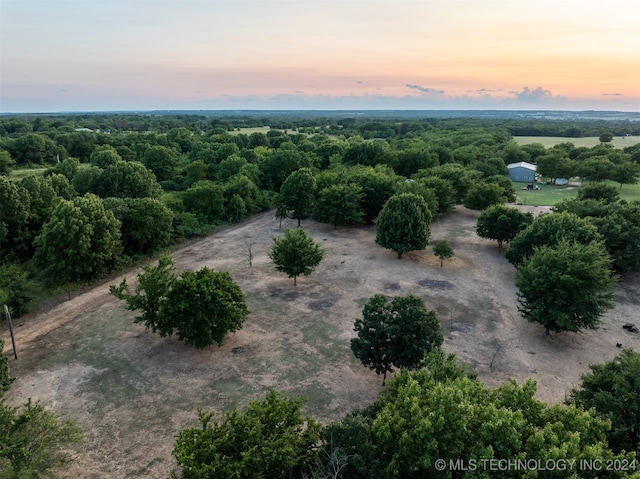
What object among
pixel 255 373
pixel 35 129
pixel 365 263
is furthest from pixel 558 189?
pixel 35 129

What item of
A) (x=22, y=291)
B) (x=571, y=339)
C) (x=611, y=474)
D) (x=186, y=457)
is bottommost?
(x=571, y=339)

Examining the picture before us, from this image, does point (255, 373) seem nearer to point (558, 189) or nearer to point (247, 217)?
point (247, 217)

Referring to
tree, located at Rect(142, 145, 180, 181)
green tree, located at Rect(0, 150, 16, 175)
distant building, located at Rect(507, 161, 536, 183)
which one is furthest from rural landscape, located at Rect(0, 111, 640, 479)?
green tree, located at Rect(0, 150, 16, 175)

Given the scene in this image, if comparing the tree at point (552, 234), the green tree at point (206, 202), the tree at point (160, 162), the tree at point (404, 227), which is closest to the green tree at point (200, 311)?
the tree at point (404, 227)

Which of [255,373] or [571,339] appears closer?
[255,373]

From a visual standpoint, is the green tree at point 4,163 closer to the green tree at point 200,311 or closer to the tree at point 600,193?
the green tree at point 200,311

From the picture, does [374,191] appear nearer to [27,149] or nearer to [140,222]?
[140,222]

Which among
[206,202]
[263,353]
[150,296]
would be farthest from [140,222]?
[263,353]
